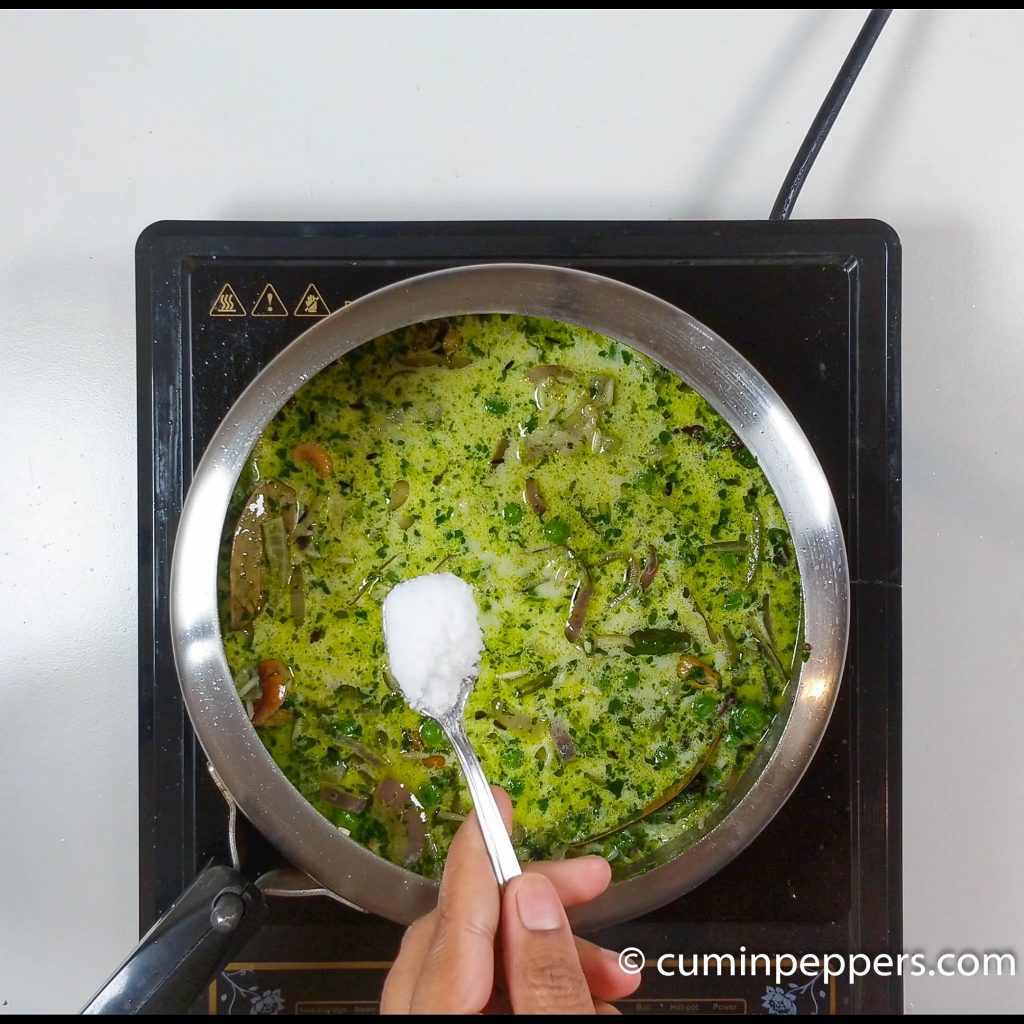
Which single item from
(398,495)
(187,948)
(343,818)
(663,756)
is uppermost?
(398,495)

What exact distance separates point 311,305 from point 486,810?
62 centimetres

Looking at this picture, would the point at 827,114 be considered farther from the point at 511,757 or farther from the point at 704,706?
the point at 511,757

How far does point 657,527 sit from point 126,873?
91cm

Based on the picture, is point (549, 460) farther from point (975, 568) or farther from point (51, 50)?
point (51, 50)

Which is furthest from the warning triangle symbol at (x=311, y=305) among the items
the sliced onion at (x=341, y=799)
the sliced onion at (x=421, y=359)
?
the sliced onion at (x=341, y=799)

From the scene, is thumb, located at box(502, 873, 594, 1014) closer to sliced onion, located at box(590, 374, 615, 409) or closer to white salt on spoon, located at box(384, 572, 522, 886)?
white salt on spoon, located at box(384, 572, 522, 886)

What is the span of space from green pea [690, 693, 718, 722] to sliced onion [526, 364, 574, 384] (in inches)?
16.1

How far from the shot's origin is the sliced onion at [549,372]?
3.14 ft

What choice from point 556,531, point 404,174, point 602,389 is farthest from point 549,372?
point 404,174

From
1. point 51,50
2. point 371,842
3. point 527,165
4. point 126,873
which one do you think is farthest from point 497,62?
point 126,873

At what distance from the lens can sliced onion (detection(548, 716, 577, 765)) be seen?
0.99 m

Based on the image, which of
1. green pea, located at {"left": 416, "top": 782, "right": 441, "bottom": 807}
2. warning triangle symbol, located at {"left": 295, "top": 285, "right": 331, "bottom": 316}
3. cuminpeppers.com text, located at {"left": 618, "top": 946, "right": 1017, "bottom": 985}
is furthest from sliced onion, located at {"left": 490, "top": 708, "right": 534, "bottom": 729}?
warning triangle symbol, located at {"left": 295, "top": 285, "right": 331, "bottom": 316}

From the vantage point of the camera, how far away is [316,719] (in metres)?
0.97

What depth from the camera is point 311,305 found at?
3.33 ft
